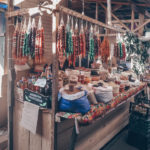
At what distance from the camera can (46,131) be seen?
121 inches

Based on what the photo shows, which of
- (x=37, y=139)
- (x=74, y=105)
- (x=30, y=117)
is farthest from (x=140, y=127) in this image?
(x=30, y=117)

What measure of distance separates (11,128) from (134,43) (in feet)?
18.1

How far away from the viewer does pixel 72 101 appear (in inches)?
111

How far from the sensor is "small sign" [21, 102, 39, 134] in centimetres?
310

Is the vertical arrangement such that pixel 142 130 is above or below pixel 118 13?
below

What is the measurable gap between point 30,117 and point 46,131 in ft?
1.31

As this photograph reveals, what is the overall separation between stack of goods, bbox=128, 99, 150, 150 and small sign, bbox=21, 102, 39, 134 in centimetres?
292

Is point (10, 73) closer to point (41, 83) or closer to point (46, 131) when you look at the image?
point (41, 83)

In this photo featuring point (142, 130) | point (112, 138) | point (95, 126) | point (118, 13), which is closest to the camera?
point (95, 126)

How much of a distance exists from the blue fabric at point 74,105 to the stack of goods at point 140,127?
237 cm

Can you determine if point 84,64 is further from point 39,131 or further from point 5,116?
point 39,131

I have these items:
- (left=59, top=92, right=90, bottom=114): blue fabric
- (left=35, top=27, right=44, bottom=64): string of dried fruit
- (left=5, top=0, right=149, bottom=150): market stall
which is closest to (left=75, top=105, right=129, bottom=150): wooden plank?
(left=5, top=0, right=149, bottom=150): market stall

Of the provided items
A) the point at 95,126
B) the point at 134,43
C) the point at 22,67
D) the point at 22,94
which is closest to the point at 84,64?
the point at 134,43

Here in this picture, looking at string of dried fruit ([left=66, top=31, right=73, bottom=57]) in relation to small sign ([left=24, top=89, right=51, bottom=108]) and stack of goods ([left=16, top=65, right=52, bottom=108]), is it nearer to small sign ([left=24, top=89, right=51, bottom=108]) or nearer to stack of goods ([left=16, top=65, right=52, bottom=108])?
stack of goods ([left=16, top=65, right=52, bottom=108])
